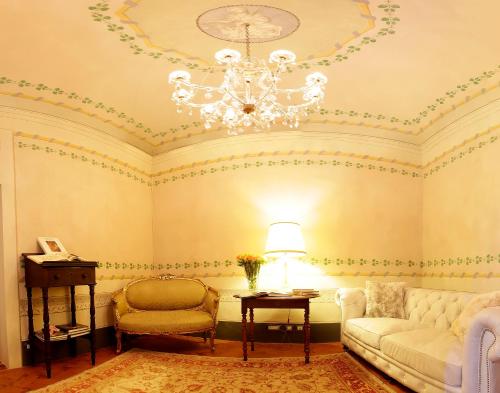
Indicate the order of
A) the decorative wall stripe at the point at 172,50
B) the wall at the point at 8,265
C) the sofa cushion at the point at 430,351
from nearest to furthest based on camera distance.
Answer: the sofa cushion at the point at 430,351 < the decorative wall stripe at the point at 172,50 < the wall at the point at 8,265

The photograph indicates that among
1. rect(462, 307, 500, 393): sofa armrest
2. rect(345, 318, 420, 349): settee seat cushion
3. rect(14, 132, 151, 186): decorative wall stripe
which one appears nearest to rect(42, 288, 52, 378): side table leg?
rect(14, 132, 151, 186): decorative wall stripe

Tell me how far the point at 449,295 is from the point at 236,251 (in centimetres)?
305

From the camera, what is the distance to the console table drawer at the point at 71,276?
4.82 m

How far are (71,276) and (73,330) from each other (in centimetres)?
59

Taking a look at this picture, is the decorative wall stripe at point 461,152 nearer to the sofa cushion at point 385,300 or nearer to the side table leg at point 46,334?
the sofa cushion at point 385,300

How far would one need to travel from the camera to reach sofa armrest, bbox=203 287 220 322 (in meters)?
5.96

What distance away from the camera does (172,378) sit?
457cm

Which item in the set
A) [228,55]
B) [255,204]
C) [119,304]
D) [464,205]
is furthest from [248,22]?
[119,304]

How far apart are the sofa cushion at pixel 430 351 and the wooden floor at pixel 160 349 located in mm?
385

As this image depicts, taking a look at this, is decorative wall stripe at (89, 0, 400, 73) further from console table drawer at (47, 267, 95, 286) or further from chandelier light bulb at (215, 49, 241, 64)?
console table drawer at (47, 267, 95, 286)

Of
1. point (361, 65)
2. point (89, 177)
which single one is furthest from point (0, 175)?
point (361, 65)

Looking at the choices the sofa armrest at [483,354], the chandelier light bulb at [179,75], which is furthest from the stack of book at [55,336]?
the sofa armrest at [483,354]

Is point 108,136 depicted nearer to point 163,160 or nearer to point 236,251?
point 163,160

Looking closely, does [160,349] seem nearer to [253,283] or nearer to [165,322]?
[165,322]
